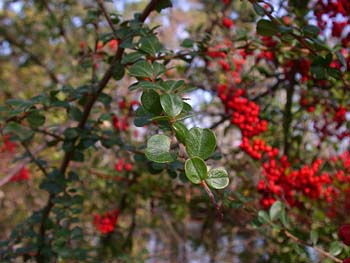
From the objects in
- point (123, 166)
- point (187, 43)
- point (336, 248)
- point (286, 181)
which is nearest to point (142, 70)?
point (187, 43)

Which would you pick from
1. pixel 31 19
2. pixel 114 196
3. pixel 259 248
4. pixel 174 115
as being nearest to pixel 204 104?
pixel 114 196

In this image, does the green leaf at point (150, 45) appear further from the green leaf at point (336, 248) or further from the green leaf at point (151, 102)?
the green leaf at point (336, 248)

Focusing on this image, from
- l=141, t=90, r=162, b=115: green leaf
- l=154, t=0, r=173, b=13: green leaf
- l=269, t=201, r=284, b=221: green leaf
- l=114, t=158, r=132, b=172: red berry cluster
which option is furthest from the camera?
l=114, t=158, r=132, b=172: red berry cluster

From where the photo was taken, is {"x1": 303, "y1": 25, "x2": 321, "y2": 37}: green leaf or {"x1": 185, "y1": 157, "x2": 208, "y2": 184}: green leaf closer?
{"x1": 185, "y1": 157, "x2": 208, "y2": 184}: green leaf

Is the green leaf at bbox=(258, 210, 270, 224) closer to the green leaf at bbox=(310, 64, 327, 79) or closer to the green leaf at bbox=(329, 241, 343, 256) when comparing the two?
the green leaf at bbox=(329, 241, 343, 256)

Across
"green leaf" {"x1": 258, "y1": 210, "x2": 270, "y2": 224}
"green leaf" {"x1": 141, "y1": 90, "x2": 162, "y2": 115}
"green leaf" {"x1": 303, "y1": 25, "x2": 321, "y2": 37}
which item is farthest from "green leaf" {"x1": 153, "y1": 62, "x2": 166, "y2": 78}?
"green leaf" {"x1": 258, "y1": 210, "x2": 270, "y2": 224}

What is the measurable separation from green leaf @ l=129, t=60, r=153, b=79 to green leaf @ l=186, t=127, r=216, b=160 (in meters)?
0.23

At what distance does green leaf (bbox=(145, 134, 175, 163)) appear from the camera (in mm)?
631

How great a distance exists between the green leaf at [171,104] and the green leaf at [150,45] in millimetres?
267

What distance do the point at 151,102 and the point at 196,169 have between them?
18 cm

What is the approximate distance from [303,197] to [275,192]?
0.79ft

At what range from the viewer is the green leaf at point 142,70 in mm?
811

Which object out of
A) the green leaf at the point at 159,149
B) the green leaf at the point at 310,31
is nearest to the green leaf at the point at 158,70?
the green leaf at the point at 159,149

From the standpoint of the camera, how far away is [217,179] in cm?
63
